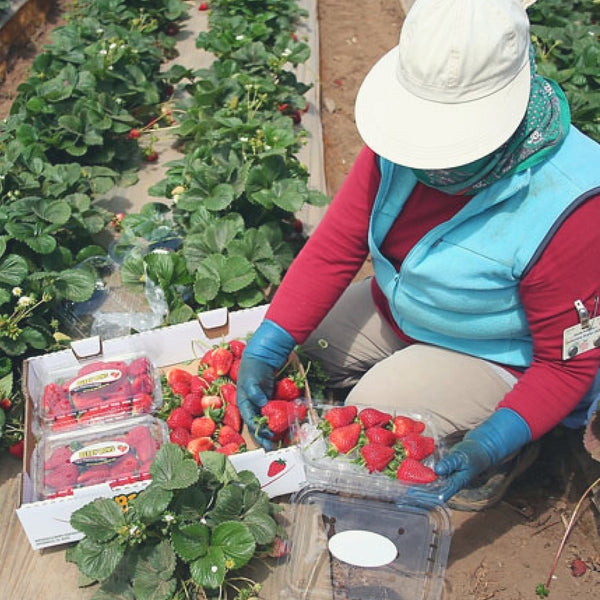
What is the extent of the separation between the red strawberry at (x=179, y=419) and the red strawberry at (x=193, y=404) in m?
0.02

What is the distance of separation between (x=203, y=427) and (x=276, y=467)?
32 cm

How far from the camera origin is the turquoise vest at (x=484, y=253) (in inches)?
72.2

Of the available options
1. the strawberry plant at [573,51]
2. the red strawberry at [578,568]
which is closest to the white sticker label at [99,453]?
the red strawberry at [578,568]

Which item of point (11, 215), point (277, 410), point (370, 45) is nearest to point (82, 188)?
point (11, 215)

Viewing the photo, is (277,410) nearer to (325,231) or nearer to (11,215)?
(325,231)

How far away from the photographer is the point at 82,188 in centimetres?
349

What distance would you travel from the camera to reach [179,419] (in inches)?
95.0

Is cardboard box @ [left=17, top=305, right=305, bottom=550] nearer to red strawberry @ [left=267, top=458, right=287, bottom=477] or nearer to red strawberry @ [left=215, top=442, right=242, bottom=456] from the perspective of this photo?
red strawberry @ [left=267, top=458, right=287, bottom=477]

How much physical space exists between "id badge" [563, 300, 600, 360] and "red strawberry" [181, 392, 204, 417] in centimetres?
123

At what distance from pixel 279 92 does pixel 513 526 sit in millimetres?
2863

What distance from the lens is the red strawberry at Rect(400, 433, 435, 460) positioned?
1.93 metres

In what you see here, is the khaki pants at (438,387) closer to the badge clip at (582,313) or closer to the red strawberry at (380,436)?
the red strawberry at (380,436)

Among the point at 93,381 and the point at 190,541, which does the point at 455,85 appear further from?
the point at 93,381

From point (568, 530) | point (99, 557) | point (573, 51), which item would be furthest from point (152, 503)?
point (573, 51)
